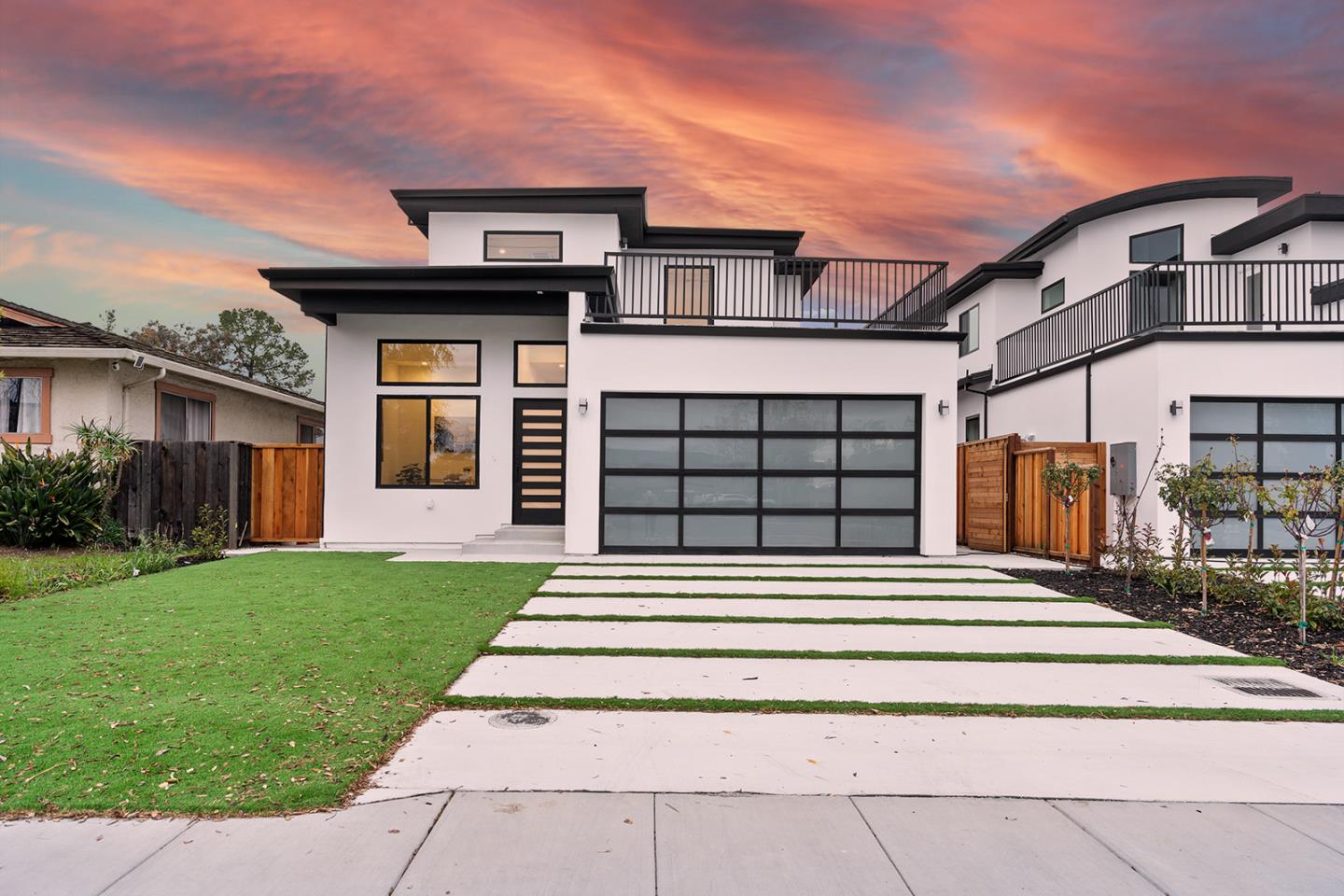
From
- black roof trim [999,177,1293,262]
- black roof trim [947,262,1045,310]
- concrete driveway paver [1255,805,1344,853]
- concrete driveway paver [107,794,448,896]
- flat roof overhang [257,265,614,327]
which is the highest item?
black roof trim [999,177,1293,262]

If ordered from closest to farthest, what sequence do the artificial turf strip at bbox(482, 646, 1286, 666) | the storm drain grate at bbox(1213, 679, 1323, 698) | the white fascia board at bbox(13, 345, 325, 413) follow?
the storm drain grate at bbox(1213, 679, 1323, 698) → the artificial turf strip at bbox(482, 646, 1286, 666) → the white fascia board at bbox(13, 345, 325, 413)

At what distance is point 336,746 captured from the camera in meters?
3.46

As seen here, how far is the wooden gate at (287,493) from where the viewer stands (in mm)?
12781

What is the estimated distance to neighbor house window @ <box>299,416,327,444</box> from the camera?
20.3 meters

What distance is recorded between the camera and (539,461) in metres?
12.7

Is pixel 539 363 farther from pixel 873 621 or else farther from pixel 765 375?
pixel 873 621

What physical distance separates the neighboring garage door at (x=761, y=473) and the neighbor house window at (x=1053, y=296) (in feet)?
29.2

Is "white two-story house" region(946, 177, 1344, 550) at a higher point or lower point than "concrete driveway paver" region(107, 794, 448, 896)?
higher

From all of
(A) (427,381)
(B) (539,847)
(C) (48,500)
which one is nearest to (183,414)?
(C) (48,500)

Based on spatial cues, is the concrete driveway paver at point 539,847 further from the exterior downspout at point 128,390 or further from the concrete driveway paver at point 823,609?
the exterior downspout at point 128,390

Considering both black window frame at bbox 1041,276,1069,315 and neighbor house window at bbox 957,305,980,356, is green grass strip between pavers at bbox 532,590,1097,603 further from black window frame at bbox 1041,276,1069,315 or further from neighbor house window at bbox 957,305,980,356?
neighbor house window at bbox 957,305,980,356

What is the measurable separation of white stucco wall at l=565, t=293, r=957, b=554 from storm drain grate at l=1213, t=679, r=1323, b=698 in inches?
262

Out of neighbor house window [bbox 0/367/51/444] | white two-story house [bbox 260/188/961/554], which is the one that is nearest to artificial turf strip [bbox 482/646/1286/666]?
white two-story house [bbox 260/188/961/554]

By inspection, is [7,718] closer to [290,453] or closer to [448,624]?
[448,624]
